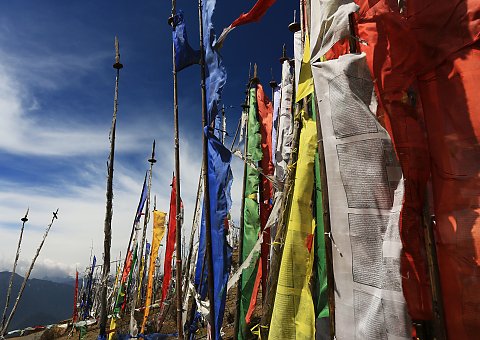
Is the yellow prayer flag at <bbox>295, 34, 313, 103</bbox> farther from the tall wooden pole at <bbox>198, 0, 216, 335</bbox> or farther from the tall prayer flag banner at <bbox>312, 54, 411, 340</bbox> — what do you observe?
the tall wooden pole at <bbox>198, 0, 216, 335</bbox>

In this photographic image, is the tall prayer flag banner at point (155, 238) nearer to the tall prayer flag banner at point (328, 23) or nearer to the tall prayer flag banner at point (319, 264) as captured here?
the tall prayer flag banner at point (319, 264)

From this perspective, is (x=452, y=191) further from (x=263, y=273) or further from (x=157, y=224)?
(x=157, y=224)

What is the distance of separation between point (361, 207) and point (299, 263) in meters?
1.63

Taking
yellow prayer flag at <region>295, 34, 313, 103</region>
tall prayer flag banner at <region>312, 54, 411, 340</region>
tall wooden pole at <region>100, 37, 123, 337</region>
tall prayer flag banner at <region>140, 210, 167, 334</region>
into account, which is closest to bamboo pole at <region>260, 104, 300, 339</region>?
yellow prayer flag at <region>295, 34, 313, 103</region>

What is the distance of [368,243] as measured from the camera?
3.01 m

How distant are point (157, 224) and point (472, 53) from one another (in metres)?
14.1

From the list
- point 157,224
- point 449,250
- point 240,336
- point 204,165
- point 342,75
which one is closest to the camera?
point 449,250

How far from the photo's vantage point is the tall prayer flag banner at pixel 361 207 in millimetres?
2809

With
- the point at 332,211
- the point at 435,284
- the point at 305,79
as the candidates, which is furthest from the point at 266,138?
the point at 435,284

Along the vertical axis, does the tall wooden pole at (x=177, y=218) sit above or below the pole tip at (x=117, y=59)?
below

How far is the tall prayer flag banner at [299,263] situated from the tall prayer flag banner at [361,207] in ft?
3.37

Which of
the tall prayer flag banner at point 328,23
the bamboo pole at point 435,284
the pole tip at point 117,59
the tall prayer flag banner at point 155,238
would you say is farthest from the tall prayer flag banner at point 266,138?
the tall prayer flag banner at point 155,238

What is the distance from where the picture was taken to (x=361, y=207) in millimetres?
3076

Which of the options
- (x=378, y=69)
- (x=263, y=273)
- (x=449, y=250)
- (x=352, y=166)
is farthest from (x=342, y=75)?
(x=263, y=273)
